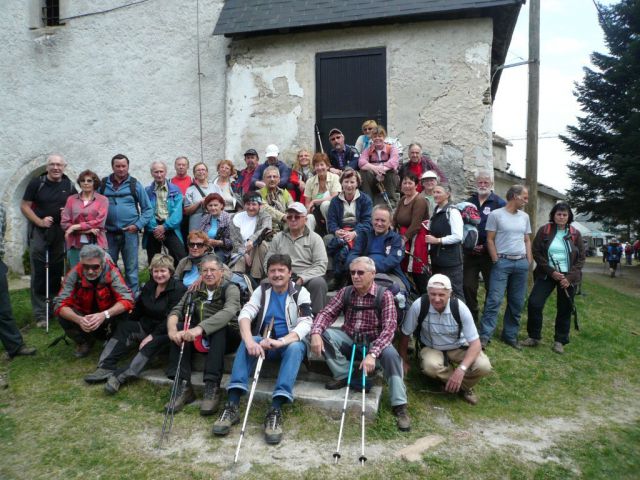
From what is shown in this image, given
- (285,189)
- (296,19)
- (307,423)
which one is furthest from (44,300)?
(296,19)

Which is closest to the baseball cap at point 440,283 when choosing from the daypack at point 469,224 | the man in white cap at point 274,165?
the daypack at point 469,224

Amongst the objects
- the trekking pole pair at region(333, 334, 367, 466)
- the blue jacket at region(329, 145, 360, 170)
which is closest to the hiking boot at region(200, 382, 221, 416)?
the trekking pole pair at region(333, 334, 367, 466)

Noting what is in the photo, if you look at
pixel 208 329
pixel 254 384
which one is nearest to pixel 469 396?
pixel 254 384

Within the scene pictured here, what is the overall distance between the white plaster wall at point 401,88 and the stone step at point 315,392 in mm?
4743

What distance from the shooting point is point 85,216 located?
5.41m

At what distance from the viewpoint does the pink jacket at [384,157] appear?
21.8 feet

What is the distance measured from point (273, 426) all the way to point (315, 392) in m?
0.60

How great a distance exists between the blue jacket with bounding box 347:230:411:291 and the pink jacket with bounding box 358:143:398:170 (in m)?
1.92

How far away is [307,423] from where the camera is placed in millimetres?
3754

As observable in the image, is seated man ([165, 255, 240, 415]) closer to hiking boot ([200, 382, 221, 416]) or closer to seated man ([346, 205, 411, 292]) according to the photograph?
hiking boot ([200, 382, 221, 416])

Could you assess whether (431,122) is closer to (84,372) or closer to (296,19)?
(296,19)

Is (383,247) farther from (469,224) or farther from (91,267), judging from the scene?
(91,267)

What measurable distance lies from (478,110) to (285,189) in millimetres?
3612

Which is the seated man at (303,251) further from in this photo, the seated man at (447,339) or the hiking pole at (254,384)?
the seated man at (447,339)
